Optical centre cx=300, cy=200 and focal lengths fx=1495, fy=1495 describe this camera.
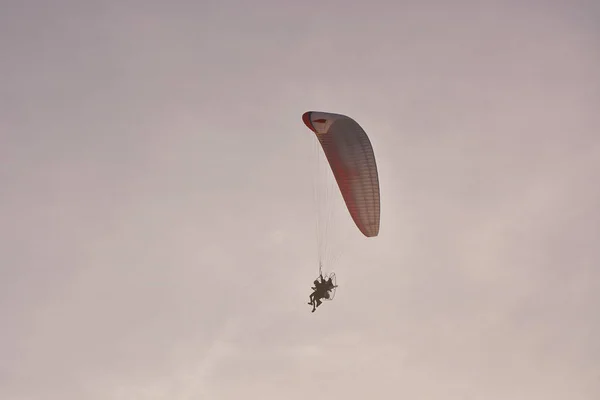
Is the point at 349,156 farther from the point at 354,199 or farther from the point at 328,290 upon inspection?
the point at 328,290

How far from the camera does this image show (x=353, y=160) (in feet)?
333

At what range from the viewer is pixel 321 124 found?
101m

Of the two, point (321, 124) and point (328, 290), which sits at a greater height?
point (321, 124)

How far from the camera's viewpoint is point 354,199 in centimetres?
10169

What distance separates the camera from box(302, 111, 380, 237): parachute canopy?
101m

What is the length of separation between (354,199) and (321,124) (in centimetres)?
558

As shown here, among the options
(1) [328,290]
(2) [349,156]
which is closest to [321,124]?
(2) [349,156]

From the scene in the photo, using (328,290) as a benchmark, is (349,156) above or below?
above

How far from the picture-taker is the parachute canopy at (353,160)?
10119 cm

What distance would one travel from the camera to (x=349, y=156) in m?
102

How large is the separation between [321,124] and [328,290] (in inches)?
443

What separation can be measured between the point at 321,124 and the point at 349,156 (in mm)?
2909

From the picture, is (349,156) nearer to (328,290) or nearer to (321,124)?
(321,124)
